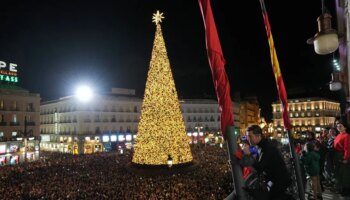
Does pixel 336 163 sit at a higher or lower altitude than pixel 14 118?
lower

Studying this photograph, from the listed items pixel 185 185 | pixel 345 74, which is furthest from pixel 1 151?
pixel 345 74

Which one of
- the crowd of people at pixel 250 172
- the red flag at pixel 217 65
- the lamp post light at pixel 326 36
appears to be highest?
the lamp post light at pixel 326 36

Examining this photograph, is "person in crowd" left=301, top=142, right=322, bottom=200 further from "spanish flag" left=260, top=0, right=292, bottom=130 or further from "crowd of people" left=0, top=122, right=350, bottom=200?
"spanish flag" left=260, top=0, right=292, bottom=130

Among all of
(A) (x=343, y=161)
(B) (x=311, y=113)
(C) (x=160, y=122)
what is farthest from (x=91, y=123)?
(A) (x=343, y=161)

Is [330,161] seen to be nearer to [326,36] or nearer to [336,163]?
[336,163]

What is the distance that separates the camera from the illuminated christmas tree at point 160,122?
2581cm

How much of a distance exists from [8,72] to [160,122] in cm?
3330

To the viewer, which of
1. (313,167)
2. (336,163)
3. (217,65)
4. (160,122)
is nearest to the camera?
(217,65)

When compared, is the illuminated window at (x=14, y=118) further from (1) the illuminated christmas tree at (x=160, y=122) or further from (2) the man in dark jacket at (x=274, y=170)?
(2) the man in dark jacket at (x=274, y=170)

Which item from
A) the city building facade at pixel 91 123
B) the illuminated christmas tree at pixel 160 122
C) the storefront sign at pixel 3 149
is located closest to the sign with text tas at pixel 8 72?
the storefront sign at pixel 3 149

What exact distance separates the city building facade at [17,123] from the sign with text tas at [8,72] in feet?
3.40

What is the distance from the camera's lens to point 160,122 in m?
26.2

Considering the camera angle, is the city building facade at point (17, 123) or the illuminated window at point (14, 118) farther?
the illuminated window at point (14, 118)

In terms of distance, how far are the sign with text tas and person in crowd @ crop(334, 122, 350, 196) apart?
49451 millimetres
